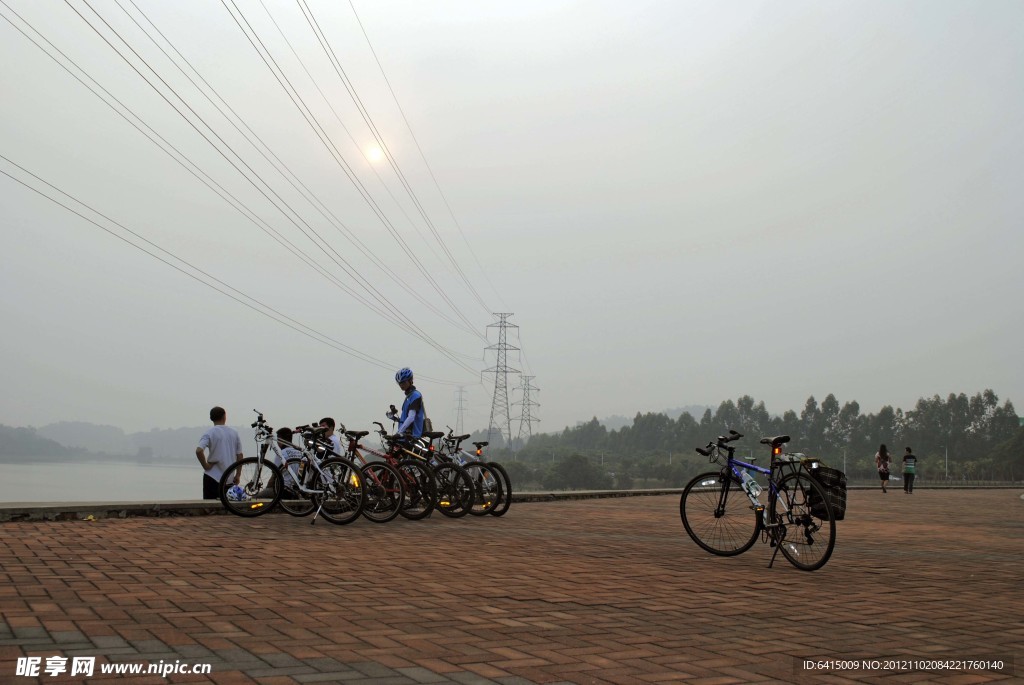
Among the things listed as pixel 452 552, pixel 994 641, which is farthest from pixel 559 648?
pixel 452 552

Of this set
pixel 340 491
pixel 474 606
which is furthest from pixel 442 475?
pixel 474 606

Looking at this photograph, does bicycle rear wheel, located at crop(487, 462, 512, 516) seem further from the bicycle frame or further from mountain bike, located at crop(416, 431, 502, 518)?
the bicycle frame

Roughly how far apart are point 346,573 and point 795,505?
3.77 metres

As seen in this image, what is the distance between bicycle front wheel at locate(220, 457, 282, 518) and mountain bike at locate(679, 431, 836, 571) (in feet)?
16.2

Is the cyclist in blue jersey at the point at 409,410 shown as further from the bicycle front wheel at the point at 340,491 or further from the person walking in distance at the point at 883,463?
the person walking in distance at the point at 883,463

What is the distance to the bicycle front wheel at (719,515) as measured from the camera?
858 cm

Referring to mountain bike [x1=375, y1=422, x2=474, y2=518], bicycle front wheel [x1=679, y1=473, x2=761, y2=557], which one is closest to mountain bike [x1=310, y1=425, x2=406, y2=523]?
mountain bike [x1=375, y1=422, x2=474, y2=518]

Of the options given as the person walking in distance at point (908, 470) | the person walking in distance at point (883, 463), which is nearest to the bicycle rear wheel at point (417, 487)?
the person walking in distance at point (908, 470)

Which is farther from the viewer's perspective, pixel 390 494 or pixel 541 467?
pixel 541 467

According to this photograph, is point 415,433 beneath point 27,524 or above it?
above

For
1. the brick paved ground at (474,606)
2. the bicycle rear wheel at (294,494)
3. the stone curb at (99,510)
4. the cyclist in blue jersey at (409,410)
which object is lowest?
the brick paved ground at (474,606)

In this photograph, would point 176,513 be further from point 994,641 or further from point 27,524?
point 994,641

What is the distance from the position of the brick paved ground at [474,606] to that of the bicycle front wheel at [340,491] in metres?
0.88

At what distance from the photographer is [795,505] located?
26.1 ft
